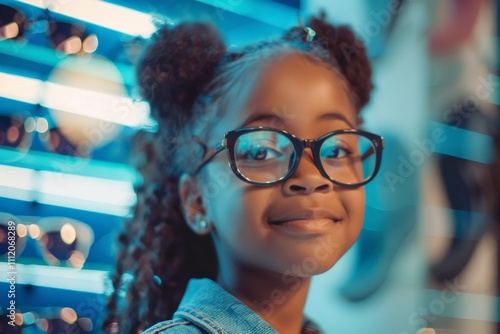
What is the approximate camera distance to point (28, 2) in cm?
103

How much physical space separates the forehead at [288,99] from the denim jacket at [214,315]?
0.82ft

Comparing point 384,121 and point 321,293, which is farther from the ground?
point 384,121

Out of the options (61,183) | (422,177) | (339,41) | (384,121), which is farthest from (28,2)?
(422,177)

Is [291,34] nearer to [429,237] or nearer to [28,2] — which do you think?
[28,2]

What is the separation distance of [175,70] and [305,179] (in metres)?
0.29

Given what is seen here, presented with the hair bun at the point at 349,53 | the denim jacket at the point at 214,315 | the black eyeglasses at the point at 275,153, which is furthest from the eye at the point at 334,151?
the denim jacket at the point at 214,315

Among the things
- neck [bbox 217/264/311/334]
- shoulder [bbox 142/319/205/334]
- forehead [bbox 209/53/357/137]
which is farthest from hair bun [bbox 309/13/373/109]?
shoulder [bbox 142/319/205/334]

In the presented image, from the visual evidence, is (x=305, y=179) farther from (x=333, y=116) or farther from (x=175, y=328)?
(x=175, y=328)

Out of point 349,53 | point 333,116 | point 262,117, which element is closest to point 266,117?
point 262,117

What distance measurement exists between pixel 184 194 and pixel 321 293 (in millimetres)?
468

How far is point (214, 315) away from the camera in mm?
997

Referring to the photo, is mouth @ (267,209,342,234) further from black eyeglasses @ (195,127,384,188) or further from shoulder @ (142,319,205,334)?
shoulder @ (142,319,205,334)

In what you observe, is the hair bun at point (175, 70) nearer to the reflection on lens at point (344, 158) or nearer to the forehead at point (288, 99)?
the forehead at point (288, 99)

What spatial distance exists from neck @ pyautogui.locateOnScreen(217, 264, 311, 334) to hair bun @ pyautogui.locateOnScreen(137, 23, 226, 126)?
0.87ft
